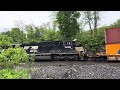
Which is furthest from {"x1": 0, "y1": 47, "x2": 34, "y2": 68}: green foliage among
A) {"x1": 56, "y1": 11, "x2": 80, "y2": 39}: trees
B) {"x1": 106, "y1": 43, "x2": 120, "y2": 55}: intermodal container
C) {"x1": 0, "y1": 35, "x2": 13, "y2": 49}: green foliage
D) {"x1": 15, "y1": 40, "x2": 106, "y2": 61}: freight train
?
{"x1": 56, "y1": 11, "x2": 80, "y2": 39}: trees

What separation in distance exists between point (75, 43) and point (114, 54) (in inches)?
130

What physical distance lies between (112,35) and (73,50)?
267 cm

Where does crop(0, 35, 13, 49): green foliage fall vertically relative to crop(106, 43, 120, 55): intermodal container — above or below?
above

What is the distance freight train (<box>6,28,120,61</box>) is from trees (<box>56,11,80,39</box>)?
2.77 m

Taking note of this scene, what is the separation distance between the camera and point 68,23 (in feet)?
56.6

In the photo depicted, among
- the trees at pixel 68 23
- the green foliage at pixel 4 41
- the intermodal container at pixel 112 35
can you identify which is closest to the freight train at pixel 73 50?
the intermodal container at pixel 112 35

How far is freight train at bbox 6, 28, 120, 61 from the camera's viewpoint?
1226cm

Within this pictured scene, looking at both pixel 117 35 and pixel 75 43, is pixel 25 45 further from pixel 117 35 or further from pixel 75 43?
pixel 117 35

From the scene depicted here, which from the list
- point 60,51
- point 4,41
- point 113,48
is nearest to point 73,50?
point 60,51

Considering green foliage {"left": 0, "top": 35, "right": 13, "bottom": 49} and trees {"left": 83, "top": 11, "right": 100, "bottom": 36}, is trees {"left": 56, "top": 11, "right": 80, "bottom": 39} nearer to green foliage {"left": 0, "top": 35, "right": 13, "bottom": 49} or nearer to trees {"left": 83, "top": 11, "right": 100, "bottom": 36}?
trees {"left": 83, "top": 11, "right": 100, "bottom": 36}

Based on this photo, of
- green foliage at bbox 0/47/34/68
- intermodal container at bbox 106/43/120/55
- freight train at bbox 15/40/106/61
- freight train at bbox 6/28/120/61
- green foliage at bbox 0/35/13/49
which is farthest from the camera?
freight train at bbox 15/40/106/61

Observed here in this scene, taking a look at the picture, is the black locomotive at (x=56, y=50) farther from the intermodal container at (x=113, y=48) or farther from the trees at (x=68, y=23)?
the trees at (x=68, y=23)
